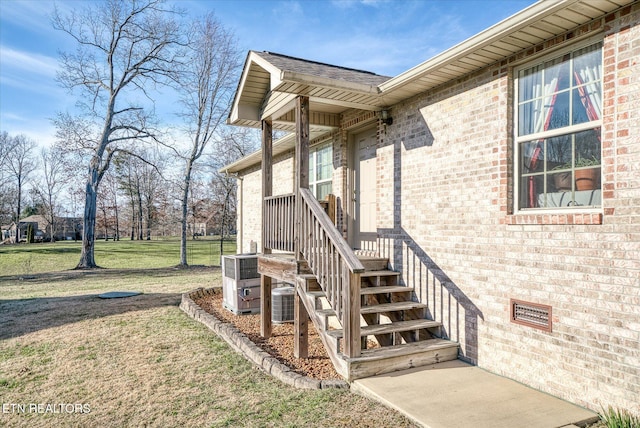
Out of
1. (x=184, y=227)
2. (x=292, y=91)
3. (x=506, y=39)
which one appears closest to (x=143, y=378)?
(x=292, y=91)

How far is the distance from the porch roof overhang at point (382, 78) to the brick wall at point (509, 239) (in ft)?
0.53

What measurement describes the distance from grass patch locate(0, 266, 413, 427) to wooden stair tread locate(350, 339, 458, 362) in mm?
474

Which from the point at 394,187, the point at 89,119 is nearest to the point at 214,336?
the point at 394,187

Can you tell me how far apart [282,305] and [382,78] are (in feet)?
13.6

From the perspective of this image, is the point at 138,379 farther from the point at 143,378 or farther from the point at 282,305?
the point at 282,305

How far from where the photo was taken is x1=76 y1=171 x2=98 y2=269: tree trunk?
17.6 meters

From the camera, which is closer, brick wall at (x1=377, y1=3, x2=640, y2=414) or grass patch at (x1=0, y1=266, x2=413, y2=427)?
brick wall at (x1=377, y1=3, x2=640, y2=414)

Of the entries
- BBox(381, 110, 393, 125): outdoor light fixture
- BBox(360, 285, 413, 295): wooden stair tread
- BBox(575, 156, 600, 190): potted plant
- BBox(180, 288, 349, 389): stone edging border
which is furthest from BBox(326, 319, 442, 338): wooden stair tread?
BBox(381, 110, 393, 125): outdoor light fixture

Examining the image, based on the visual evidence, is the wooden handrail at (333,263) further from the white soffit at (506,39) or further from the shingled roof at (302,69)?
the white soffit at (506,39)

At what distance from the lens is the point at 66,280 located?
1343cm

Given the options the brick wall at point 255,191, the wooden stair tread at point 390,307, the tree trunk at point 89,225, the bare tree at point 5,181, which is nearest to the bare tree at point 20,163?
the bare tree at point 5,181

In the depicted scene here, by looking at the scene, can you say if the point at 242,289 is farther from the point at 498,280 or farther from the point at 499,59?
the point at 499,59

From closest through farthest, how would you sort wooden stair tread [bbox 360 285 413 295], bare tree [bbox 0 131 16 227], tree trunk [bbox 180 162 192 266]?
1. wooden stair tread [bbox 360 285 413 295]
2. tree trunk [bbox 180 162 192 266]
3. bare tree [bbox 0 131 16 227]
